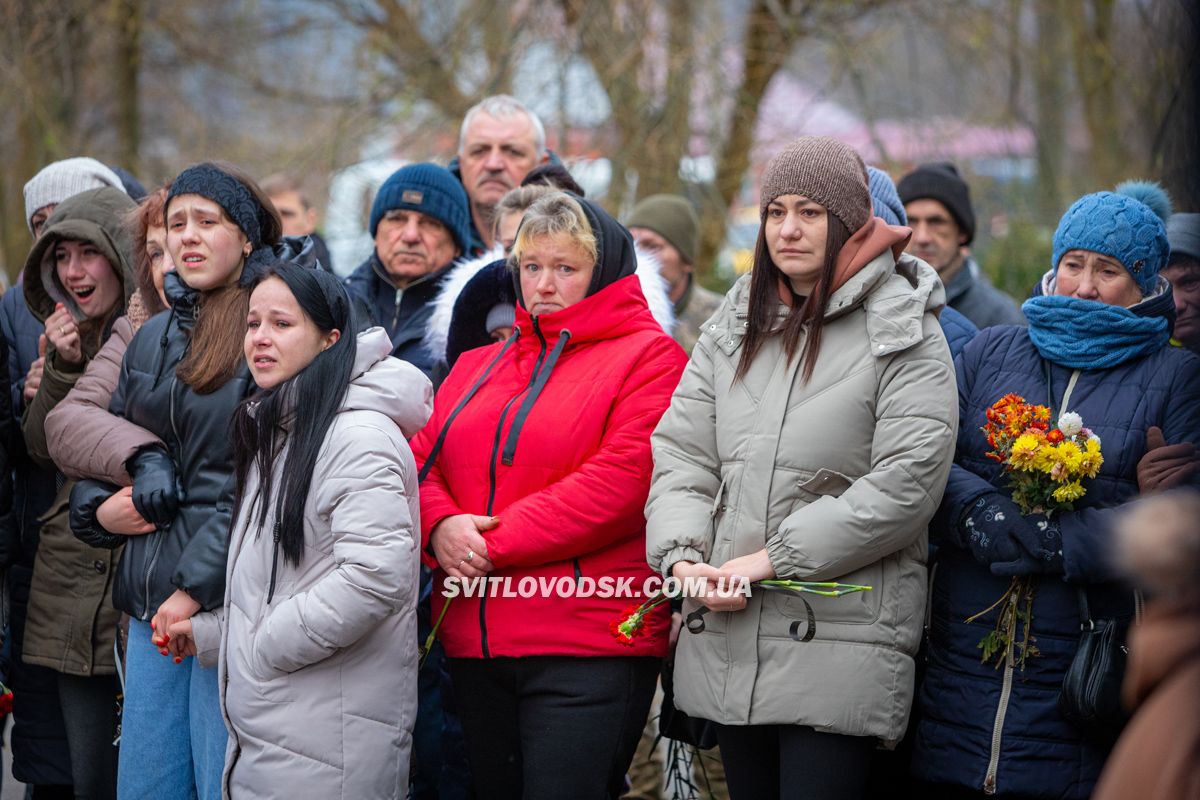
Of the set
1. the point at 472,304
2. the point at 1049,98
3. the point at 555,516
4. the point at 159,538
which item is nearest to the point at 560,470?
the point at 555,516

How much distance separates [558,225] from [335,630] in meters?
1.35

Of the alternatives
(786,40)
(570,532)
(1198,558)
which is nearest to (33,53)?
(786,40)

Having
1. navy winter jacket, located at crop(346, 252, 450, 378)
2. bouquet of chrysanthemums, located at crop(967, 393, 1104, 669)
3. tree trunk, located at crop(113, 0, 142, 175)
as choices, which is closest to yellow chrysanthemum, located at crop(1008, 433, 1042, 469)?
bouquet of chrysanthemums, located at crop(967, 393, 1104, 669)

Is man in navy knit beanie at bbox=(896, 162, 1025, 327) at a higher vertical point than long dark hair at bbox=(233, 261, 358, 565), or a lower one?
higher

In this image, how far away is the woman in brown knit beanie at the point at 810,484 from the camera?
11.2 ft

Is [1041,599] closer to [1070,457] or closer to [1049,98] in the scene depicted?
[1070,457]

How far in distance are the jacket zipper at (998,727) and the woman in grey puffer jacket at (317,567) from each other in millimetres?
1548

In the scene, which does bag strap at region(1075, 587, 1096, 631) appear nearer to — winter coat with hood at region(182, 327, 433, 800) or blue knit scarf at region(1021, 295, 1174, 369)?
blue knit scarf at region(1021, 295, 1174, 369)

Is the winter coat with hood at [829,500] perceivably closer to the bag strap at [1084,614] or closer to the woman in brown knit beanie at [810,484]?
the woman in brown knit beanie at [810,484]

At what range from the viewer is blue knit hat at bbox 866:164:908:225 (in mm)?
4277

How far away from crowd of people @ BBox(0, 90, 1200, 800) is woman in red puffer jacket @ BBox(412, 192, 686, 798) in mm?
10

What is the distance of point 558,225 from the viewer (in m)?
4.14

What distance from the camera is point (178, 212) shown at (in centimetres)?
430

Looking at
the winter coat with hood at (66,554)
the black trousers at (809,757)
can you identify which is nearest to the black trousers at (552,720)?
the black trousers at (809,757)
